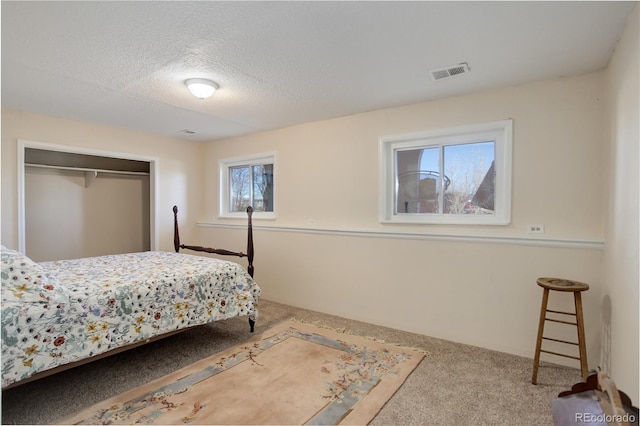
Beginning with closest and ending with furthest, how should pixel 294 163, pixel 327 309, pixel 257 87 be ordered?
pixel 257 87, pixel 327 309, pixel 294 163

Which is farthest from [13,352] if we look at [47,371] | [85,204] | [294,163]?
[85,204]

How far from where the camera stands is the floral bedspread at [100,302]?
6.22 feet

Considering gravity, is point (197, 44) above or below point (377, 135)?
above

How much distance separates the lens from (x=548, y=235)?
2727 millimetres

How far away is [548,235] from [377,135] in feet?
5.99

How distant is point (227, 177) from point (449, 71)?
141 inches

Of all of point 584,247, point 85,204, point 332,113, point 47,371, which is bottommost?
point 47,371

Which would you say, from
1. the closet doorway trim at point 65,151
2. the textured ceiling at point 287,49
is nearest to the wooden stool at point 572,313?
the textured ceiling at point 287,49

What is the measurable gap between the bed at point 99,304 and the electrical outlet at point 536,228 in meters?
2.52

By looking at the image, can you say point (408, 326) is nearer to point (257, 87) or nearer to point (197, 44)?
point (257, 87)

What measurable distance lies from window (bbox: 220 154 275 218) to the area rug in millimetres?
2164

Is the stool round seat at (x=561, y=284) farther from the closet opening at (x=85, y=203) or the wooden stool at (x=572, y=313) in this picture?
the closet opening at (x=85, y=203)

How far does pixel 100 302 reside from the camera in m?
2.25

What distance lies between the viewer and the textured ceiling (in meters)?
1.80
